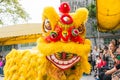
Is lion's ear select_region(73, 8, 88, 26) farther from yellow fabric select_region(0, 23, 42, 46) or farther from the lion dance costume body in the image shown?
yellow fabric select_region(0, 23, 42, 46)

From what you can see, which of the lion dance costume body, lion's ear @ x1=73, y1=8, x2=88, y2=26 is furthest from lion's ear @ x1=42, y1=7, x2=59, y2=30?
lion's ear @ x1=73, y1=8, x2=88, y2=26

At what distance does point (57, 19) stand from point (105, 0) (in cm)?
349

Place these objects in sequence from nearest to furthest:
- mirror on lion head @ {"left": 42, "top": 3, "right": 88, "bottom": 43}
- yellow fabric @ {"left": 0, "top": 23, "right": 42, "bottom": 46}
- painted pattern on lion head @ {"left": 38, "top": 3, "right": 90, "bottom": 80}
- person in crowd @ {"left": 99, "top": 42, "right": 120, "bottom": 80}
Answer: painted pattern on lion head @ {"left": 38, "top": 3, "right": 90, "bottom": 80} < mirror on lion head @ {"left": 42, "top": 3, "right": 88, "bottom": 43} < person in crowd @ {"left": 99, "top": 42, "right": 120, "bottom": 80} < yellow fabric @ {"left": 0, "top": 23, "right": 42, "bottom": 46}

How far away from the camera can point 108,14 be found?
9.18 metres

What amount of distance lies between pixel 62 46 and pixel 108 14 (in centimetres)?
409

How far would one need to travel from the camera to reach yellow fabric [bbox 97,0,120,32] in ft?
29.2

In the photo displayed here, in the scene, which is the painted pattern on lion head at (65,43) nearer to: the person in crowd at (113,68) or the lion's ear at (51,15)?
the lion's ear at (51,15)

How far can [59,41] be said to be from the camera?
17.9 feet

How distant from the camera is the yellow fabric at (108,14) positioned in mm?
8914

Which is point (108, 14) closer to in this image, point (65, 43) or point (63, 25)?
point (63, 25)

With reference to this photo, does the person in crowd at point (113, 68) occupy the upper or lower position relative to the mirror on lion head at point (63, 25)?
lower

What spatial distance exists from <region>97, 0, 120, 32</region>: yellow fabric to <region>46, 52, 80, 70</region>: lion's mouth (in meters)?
3.58

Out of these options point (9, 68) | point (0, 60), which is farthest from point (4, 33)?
point (9, 68)

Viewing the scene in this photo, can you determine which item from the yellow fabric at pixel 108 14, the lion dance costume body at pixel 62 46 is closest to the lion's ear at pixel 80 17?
the lion dance costume body at pixel 62 46
